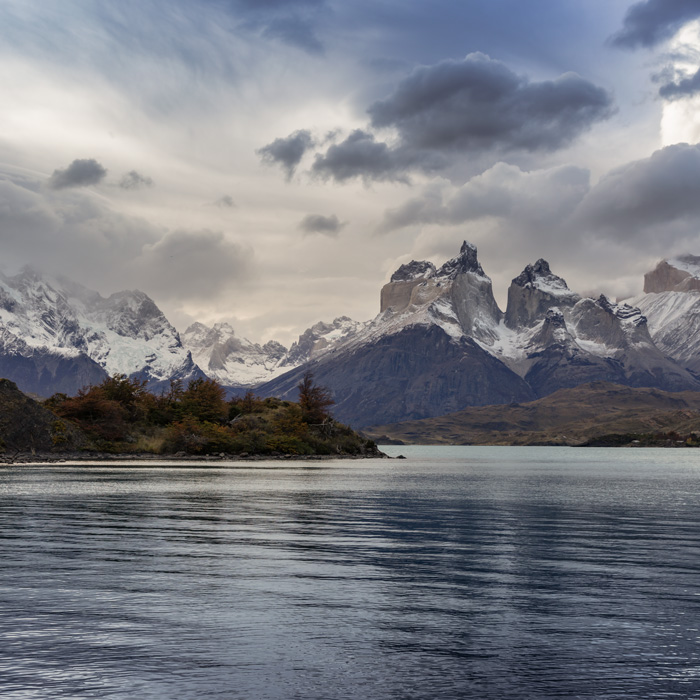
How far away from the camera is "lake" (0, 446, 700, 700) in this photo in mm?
19578

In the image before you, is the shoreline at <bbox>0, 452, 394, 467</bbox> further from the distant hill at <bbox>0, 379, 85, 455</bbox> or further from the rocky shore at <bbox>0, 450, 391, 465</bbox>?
the distant hill at <bbox>0, 379, 85, 455</bbox>

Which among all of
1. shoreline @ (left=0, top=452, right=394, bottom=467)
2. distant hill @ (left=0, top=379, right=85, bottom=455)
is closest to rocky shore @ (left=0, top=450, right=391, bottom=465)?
shoreline @ (left=0, top=452, right=394, bottom=467)

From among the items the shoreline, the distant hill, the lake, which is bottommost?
the shoreline

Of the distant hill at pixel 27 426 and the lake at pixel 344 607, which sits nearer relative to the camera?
the lake at pixel 344 607

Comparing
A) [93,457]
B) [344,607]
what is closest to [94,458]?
[93,457]

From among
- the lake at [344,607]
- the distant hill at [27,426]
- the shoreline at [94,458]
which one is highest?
the distant hill at [27,426]

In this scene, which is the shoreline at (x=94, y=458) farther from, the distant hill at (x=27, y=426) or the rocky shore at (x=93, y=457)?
the distant hill at (x=27, y=426)

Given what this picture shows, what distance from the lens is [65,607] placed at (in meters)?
27.0

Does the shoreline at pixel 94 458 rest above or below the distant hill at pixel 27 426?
below

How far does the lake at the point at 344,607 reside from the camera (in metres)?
19.6

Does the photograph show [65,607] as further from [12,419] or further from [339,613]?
[12,419]

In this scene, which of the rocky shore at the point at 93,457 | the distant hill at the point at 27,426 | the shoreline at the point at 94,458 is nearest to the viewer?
the shoreline at the point at 94,458

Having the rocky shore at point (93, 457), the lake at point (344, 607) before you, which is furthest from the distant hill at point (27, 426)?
the lake at point (344, 607)

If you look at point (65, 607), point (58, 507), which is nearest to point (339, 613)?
point (65, 607)
